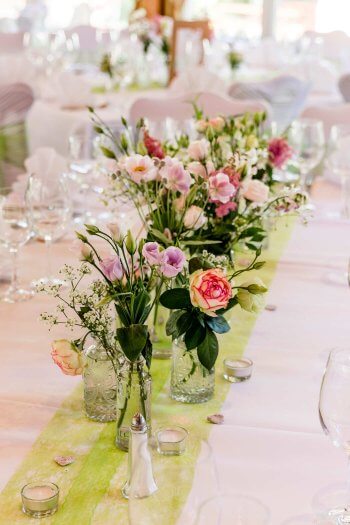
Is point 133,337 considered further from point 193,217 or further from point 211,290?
point 193,217

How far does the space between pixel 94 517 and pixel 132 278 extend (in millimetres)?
369

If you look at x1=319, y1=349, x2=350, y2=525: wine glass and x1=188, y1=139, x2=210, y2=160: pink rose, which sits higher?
x1=188, y1=139, x2=210, y2=160: pink rose

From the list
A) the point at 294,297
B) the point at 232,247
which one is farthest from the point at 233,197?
the point at 294,297

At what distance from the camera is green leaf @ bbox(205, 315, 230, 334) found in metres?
1.49

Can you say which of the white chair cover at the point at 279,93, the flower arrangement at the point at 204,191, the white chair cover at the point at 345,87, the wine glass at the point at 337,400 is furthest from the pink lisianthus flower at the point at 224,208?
the white chair cover at the point at 345,87

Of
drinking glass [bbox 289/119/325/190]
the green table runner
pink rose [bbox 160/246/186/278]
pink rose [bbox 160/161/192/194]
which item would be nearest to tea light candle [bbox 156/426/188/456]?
the green table runner

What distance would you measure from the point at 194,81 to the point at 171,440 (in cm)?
399

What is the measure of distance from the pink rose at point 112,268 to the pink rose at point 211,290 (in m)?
0.12

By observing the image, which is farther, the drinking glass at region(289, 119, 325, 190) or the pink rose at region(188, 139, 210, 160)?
the drinking glass at region(289, 119, 325, 190)

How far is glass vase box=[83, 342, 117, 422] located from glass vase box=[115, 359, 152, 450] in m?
0.10

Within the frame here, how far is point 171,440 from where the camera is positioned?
51.4 inches

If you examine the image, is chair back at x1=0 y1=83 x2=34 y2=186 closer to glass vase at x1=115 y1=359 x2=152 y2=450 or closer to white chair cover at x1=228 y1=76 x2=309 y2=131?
white chair cover at x1=228 y1=76 x2=309 y2=131

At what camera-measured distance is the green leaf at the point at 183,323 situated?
1479 mm

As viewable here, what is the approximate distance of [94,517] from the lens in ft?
4.00
